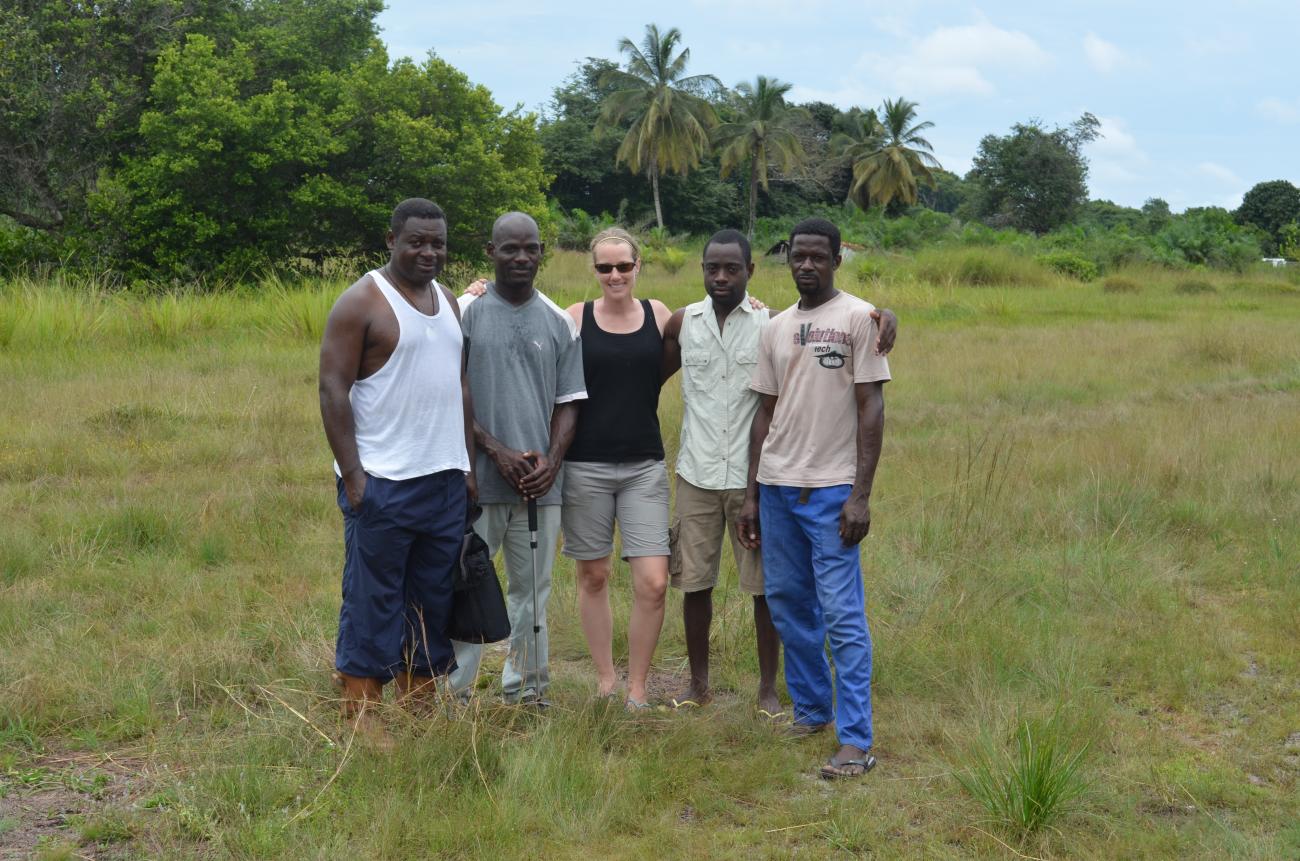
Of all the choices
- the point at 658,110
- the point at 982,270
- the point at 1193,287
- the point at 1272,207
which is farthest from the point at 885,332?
the point at 1272,207

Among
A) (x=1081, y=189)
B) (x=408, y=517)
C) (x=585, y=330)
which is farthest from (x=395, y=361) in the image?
(x=1081, y=189)

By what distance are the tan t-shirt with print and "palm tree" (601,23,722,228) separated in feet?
128

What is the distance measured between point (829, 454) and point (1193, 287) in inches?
987

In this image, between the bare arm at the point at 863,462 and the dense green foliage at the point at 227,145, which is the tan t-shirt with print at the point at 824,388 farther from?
the dense green foliage at the point at 227,145

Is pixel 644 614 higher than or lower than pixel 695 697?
higher

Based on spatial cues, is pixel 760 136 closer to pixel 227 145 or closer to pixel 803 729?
pixel 227 145

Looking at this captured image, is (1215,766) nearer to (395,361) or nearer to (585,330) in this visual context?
(585,330)

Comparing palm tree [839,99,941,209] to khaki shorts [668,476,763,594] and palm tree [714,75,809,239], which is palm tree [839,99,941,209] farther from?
khaki shorts [668,476,763,594]

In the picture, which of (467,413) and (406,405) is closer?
(406,405)

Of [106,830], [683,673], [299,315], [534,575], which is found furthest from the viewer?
[299,315]

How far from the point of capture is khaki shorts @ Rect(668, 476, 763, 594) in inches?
172

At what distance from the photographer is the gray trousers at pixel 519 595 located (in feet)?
13.8

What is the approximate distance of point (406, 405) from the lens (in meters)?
3.73

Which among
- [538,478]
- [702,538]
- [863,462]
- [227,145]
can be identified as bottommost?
[702,538]
